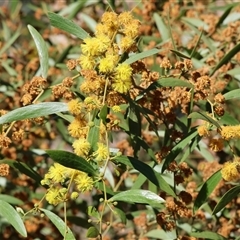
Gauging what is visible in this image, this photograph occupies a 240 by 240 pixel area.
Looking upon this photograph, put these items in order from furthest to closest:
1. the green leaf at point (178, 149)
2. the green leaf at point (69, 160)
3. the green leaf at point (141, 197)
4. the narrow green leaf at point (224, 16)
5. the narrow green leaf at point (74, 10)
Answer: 1. the narrow green leaf at point (74, 10)
2. the narrow green leaf at point (224, 16)
3. the green leaf at point (178, 149)
4. the green leaf at point (141, 197)
5. the green leaf at point (69, 160)

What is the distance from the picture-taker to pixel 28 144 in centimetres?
209

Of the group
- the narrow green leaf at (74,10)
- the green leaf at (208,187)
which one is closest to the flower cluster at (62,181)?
the green leaf at (208,187)

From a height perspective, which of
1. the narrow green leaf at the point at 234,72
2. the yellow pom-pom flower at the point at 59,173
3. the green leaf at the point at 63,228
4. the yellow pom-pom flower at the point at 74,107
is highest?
the narrow green leaf at the point at 234,72

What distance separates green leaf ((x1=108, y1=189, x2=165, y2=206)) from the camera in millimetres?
1324

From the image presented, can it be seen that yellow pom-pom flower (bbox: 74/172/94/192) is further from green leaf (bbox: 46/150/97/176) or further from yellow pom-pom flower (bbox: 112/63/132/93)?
yellow pom-pom flower (bbox: 112/63/132/93)

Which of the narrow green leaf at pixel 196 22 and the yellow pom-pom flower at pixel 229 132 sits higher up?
the narrow green leaf at pixel 196 22

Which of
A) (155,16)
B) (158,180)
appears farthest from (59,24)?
(155,16)

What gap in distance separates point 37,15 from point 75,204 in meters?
0.92

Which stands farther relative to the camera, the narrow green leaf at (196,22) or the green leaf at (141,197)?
the narrow green leaf at (196,22)

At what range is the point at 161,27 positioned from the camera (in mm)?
2154

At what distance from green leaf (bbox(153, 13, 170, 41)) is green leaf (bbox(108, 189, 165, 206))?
882mm

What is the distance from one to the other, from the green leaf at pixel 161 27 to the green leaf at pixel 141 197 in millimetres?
882

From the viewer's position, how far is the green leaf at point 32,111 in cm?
135

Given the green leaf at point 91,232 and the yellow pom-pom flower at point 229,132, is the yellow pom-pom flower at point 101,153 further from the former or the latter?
the yellow pom-pom flower at point 229,132
